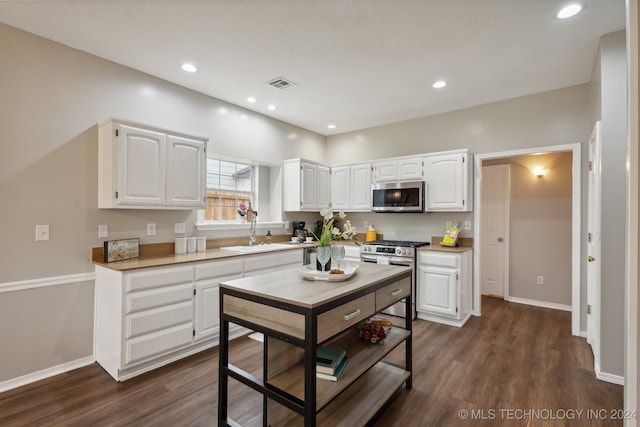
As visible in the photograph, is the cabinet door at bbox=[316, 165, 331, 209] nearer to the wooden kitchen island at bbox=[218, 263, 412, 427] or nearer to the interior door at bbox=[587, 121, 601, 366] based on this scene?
the wooden kitchen island at bbox=[218, 263, 412, 427]

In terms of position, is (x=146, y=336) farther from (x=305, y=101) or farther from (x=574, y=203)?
(x=574, y=203)

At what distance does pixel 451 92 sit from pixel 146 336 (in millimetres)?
4102

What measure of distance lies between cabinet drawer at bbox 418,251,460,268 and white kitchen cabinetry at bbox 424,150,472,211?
2.19ft

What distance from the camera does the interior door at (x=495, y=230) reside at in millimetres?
4777

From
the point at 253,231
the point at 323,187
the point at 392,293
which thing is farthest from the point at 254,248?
the point at 392,293

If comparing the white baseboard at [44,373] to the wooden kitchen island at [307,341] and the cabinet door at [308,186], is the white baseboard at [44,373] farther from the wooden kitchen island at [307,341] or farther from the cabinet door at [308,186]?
the cabinet door at [308,186]

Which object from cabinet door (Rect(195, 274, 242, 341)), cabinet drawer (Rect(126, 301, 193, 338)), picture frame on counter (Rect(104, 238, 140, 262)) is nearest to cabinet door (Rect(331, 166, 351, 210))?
cabinet door (Rect(195, 274, 242, 341))

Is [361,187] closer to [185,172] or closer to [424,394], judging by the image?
[185,172]

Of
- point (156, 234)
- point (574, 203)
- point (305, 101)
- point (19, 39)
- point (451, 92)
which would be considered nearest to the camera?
point (19, 39)

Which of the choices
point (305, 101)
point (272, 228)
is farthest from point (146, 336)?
A: point (305, 101)

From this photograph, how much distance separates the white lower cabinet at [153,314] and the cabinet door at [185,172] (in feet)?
2.40

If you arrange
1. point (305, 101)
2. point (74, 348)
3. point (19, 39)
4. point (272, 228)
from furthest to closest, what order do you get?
point (272, 228)
point (305, 101)
point (74, 348)
point (19, 39)

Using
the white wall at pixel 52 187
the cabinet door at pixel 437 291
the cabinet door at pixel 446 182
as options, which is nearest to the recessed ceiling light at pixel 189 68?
the white wall at pixel 52 187

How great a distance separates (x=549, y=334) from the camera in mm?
3404
